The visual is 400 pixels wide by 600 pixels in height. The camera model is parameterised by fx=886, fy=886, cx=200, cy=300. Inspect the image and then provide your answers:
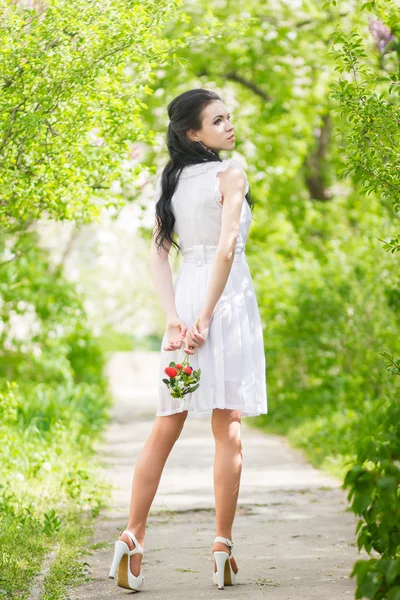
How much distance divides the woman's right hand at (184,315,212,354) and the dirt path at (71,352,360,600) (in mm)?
985

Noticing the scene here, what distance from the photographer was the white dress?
362 centimetres

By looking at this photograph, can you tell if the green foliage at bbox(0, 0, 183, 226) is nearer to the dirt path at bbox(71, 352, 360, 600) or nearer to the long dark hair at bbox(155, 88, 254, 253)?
the long dark hair at bbox(155, 88, 254, 253)

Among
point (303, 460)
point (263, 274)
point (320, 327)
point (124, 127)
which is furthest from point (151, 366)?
point (124, 127)

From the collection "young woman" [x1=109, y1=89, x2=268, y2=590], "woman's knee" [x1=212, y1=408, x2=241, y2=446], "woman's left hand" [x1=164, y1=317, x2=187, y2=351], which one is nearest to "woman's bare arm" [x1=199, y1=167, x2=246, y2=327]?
"young woman" [x1=109, y1=89, x2=268, y2=590]

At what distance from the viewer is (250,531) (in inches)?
191

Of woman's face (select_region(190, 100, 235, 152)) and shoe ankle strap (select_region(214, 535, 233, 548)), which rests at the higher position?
woman's face (select_region(190, 100, 235, 152))

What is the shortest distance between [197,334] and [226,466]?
0.57 meters

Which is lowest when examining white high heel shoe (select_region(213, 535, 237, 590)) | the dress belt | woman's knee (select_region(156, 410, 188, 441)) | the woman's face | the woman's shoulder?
white high heel shoe (select_region(213, 535, 237, 590))

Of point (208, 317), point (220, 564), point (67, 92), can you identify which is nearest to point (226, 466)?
point (220, 564)

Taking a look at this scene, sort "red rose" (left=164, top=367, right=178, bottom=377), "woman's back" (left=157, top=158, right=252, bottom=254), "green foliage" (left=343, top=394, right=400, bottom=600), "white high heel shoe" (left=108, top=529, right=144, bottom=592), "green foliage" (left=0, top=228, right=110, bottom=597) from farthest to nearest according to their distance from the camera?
1. "green foliage" (left=0, top=228, right=110, bottom=597)
2. "woman's back" (left=157, top=158, right=252, bottom=254)
3. "white high heel shoe" (left=108, top=529, right=144, bottom=592)
4. "red rose" (left=164, top=367, right=178, bottom=377)
5. "green foliage" (left=343, top=394, right=400, bottom=600)

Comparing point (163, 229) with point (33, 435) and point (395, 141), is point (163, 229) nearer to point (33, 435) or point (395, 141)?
point (395, 141)

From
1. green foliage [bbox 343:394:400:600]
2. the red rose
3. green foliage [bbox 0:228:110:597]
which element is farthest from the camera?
green foliage [bbox 0:228:110:597]

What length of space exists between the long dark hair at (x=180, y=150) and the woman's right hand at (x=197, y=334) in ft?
1.51

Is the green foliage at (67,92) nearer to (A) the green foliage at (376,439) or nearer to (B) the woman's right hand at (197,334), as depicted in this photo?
(A) the green foliage at (376,439)
